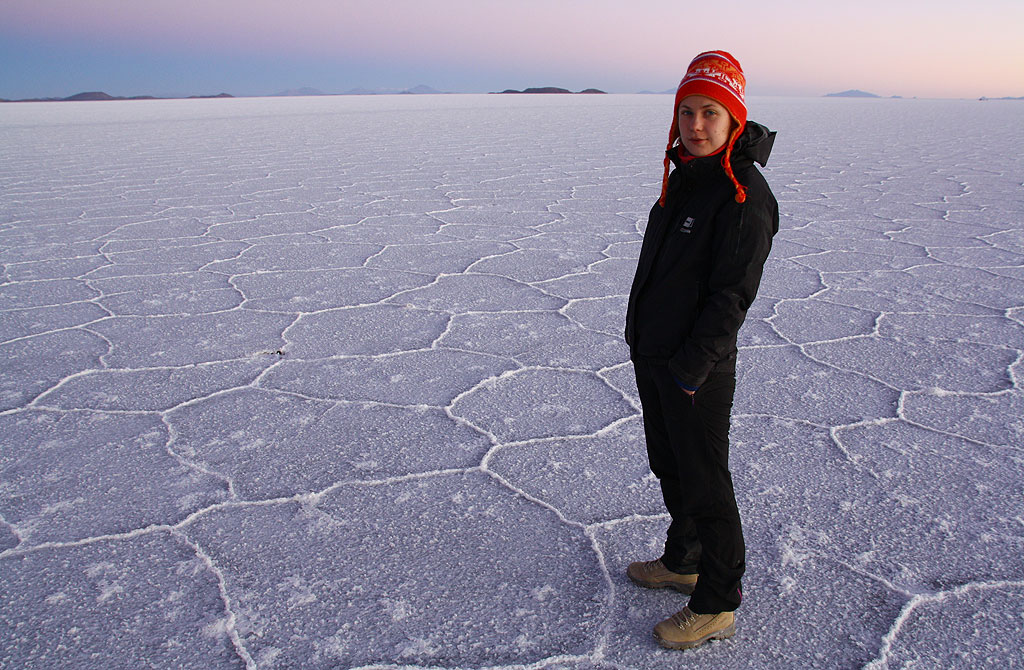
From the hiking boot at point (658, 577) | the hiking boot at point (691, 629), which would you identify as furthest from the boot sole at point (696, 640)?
the hiking boot at point (658, 577)

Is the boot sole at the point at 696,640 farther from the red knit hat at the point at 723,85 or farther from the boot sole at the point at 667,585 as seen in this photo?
Result: the red knit hat at the point at 723,85

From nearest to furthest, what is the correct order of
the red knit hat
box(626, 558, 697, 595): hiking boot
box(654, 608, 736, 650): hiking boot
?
the red knit hat
box(654, 608, 736, 650): hiking boot
box(626, 558, 697, 595): hiking boot

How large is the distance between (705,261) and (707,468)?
28cm

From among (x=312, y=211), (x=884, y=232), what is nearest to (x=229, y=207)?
(x=312, y=211)

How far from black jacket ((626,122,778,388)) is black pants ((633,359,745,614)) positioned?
0.13 feet

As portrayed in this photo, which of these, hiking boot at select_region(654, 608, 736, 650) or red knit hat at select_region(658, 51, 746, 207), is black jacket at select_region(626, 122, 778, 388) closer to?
red knit hat at select_region(658, 51, 746, 207)

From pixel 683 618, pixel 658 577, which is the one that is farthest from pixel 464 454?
pixel 683 618

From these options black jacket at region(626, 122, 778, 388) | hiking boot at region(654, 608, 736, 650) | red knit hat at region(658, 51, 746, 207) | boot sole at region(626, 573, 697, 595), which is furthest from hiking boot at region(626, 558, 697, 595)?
red knit hat at region(658, 51, 746, 207)

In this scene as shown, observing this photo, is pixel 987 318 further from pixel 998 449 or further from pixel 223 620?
pixel 223 620

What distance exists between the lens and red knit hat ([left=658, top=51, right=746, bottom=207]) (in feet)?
3.24

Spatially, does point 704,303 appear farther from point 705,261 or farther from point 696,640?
point 696,640

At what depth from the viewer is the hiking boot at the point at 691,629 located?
1.13m

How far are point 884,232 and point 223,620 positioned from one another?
145 inches

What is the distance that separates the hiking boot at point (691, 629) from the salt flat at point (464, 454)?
0.03 meters
